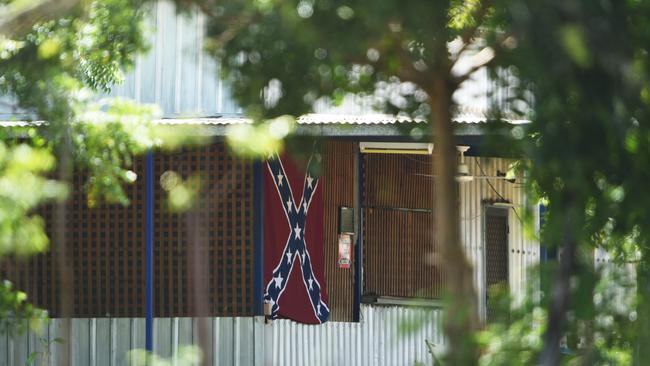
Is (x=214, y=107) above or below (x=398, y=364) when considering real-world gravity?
above

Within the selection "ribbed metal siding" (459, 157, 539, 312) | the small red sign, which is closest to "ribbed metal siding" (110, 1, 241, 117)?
the small red sign

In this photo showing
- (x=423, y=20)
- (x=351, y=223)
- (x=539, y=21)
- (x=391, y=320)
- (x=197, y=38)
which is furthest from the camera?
(x=351, y=223)

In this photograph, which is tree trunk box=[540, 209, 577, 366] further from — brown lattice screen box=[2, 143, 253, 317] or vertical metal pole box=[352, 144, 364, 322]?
vertical metal pole box=[352, 144, 364, 322]

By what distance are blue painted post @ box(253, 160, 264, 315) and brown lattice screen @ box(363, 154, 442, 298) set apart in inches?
57.6

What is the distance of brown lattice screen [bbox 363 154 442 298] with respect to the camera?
510 inches

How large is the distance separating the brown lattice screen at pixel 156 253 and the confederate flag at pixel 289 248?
0.68 feet

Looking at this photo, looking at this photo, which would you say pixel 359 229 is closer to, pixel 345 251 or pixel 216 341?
pixel 345 251

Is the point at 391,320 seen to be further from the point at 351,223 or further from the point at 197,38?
the point at 197,38

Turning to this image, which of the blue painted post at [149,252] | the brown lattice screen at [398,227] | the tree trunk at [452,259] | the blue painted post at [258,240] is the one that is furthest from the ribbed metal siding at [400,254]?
the tree trunk at [452,259]

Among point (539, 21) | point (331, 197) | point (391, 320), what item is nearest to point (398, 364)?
point (391, 320)

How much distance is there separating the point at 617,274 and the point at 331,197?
6832mm

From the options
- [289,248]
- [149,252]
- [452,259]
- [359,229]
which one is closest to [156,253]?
[149,252]

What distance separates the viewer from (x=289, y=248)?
12.0 m

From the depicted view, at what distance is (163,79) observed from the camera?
12672 millimetres
